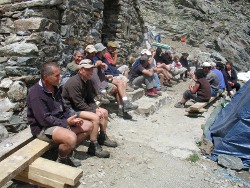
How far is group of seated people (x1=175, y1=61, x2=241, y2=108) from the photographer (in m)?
8.04

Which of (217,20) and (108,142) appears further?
(217,20)

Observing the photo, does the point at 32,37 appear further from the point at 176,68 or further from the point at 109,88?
the point at 176,68

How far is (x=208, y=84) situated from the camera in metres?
8.09

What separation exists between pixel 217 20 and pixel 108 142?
20164mm

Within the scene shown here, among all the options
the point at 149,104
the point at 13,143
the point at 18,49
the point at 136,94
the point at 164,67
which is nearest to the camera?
the point at 13,143

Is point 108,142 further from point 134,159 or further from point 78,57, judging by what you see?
point 78,57

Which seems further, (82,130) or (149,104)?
(149,104)

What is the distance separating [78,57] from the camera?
563 centimetres

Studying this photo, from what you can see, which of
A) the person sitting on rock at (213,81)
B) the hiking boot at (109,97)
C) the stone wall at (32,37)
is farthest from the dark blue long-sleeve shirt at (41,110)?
the person sitting on rock at (213,81)

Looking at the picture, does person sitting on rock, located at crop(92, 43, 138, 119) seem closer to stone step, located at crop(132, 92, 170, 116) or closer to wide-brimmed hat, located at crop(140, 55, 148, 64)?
stone step, located at crop(132, 92, 170, 116)

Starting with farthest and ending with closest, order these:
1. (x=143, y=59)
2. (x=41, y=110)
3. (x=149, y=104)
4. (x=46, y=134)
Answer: (x=143, y=59), (x=149, y=104), (x=46, y=134), (x=41, y=110)

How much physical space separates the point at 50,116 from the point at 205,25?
781 inches

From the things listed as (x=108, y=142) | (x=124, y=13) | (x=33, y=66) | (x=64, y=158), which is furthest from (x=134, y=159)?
(x=124, y=13)

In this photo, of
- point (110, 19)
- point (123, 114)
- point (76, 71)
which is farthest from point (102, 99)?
point (110, 19)
